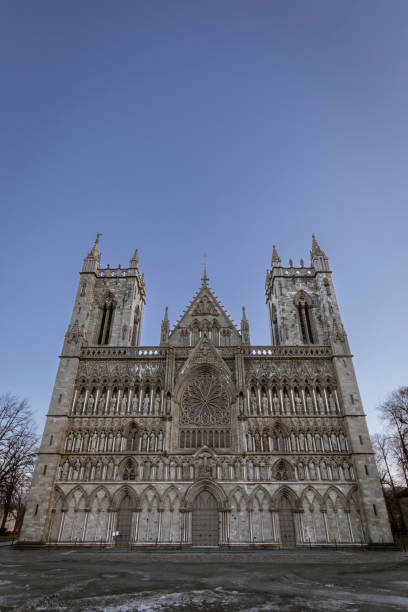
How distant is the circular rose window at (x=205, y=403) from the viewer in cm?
3067

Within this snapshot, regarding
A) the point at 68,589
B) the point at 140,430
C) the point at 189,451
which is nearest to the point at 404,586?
the point at 68,589

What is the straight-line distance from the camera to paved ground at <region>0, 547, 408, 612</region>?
320 inches

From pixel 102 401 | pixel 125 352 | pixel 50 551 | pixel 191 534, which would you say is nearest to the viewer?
pixel 50 551

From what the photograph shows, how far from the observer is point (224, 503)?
27125 millimetres

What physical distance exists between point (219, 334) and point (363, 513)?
17.8m

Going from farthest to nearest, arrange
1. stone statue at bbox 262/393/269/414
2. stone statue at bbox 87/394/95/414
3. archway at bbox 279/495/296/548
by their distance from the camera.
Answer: stone statue at bbox 87/394/95/414
stone statue at bbox 262/393/269/414
archway at bbox 279/495/296/548

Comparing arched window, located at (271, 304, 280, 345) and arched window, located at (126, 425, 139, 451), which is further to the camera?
arched window, located at (271, 304, 280, 345)

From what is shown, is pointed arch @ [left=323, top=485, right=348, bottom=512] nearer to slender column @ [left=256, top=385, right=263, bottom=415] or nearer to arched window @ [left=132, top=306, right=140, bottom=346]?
slender column @ [left=256, top=385, right=263, bottom=415]

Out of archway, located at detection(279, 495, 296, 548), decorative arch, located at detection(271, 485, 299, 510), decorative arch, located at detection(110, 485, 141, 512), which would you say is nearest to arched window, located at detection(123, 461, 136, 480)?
decorative arch, located at detection(110, 485, 141, 512)

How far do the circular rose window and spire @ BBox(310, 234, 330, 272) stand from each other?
1663 centimetres

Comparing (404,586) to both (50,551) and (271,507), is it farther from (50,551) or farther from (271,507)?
(50,551)

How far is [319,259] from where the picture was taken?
131 feet

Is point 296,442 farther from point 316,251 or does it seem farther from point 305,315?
point 316,251

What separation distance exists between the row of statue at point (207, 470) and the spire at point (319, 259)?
758 inches
